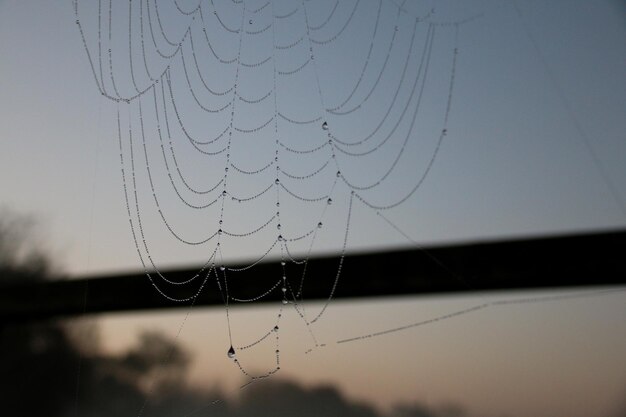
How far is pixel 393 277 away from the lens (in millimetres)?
1467

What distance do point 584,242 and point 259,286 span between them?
78cm

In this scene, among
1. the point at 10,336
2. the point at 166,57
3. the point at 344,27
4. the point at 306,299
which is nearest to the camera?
the point at 306,299

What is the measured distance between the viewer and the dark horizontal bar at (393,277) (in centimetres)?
129

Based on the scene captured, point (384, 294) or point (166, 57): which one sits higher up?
point (166, 57)

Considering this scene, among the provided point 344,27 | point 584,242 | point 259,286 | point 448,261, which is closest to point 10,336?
point 259,286

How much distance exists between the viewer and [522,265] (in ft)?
4.41

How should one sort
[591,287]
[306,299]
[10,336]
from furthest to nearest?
1. [10,336]
2. [306,299]
3. [591,287]

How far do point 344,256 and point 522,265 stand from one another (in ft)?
1.28

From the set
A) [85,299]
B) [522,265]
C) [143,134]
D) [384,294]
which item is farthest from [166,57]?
[522,265]

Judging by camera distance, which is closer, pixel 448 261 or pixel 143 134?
pixel 448 261

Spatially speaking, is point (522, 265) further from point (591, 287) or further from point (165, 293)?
point (165, 293)

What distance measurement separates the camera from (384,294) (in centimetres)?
148

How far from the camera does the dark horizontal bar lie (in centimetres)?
129

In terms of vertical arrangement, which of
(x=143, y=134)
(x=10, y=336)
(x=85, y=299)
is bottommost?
(x=10, y=336)
